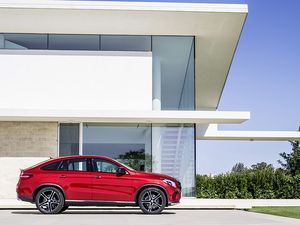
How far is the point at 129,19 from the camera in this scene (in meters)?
21.3

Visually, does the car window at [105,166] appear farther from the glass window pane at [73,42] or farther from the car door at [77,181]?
the glass window pane at [73,42]

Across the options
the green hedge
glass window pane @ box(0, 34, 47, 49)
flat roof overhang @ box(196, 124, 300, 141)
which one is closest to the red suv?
the green hedge

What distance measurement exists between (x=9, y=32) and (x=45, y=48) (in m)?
1.64

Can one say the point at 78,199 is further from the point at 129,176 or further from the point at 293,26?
the point at 293,26

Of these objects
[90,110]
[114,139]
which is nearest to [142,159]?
[114,139]

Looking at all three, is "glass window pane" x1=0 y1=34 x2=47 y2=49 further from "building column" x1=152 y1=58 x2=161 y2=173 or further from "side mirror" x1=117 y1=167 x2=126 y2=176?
"side mirror" x1=117 y1=167 x2=126 y2=176

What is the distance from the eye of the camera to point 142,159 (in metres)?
21.8

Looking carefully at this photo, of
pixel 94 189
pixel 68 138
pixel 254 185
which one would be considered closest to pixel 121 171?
pixel 94 189

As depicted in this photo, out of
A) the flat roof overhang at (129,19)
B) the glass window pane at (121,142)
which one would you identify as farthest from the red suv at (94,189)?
the flat roof overhang at (129,19)

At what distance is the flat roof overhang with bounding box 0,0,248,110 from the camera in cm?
2056

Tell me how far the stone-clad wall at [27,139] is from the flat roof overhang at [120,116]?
644 millimetres

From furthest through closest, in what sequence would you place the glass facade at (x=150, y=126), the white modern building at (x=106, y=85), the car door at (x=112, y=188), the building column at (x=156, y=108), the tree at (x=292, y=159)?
the tree at (x=292, y=159) < the building column at (x=156, y=108) < the glass facade at (x=150, y=126) < the white modern building at (x=106, y=85) < the car door at (x=112, y=188)

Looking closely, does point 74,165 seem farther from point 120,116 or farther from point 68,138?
point 68,138

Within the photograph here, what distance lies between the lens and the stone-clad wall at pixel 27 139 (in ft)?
71.7
